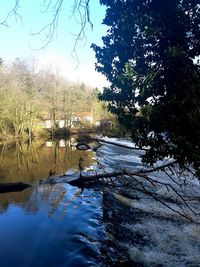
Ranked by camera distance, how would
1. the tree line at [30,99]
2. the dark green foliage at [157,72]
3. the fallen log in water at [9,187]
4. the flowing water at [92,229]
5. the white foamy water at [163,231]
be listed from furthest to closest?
the tree line at [30,99] → the fallen log in water at [9,187] → the flowing water at [92,229] → the white foamy water at [163,231] → the dark green foliage at [157,72]

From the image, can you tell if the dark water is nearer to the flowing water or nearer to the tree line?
the flowing water

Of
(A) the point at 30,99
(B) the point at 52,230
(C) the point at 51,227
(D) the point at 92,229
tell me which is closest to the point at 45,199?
(C) the point at 51,227

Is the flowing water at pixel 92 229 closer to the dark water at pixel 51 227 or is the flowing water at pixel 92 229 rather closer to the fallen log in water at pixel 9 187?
the dark water at pixel 51 227

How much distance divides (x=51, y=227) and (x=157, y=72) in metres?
8.39

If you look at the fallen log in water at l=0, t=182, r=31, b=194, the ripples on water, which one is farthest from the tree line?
the fallen log in water at l=0, t=182, r=31, b=194

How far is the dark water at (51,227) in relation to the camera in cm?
1113

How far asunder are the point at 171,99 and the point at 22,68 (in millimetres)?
70736

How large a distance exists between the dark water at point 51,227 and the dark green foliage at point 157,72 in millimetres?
4398

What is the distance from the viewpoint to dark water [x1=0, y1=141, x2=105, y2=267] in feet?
36.5

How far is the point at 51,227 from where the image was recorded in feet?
46.6

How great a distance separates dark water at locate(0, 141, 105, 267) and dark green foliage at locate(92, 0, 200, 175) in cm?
440

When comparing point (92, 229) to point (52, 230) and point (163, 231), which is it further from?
point (163, 231)

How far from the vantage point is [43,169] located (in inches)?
1111

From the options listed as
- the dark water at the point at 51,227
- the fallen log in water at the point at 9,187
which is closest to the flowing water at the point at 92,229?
the dark water at the point at 51,227
